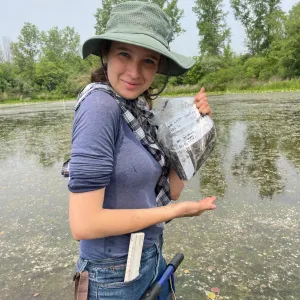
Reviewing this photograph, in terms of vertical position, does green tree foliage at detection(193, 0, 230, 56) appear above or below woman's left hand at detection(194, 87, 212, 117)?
above

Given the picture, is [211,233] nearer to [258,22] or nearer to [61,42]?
[258,22]

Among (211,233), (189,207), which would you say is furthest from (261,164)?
(189,207)

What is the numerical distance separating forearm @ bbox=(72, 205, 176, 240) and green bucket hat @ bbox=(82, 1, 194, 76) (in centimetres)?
56

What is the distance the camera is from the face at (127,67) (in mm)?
1167

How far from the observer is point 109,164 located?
0.99m

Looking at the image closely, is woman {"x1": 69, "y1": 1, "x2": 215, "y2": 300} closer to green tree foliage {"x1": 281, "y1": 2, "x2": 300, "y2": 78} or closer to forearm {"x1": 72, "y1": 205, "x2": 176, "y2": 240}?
forearm {"x1": 72, "y1": 205, "x2": 176, "y2": 240}

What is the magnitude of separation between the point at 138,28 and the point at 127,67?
0.47ft

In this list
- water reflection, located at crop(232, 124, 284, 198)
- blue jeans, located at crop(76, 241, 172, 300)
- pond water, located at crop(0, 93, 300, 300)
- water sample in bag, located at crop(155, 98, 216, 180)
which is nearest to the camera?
blue jeans, located at crop(76, 241, 172, 300)

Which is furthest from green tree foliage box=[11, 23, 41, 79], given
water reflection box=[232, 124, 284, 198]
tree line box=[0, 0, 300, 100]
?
water reflection box=[232, 124, 284, 198]

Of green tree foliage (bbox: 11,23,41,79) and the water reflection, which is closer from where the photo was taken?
the water reflection

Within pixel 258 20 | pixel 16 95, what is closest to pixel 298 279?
pixel 16 95

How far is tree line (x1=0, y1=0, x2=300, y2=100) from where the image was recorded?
33.2m

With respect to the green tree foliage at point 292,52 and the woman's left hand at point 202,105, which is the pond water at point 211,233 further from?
the green tree foliage at point 292,52

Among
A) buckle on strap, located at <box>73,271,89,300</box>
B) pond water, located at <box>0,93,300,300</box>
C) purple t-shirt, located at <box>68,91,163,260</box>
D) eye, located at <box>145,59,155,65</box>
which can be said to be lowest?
pond water, located at <box>0,93,300,300</box>
